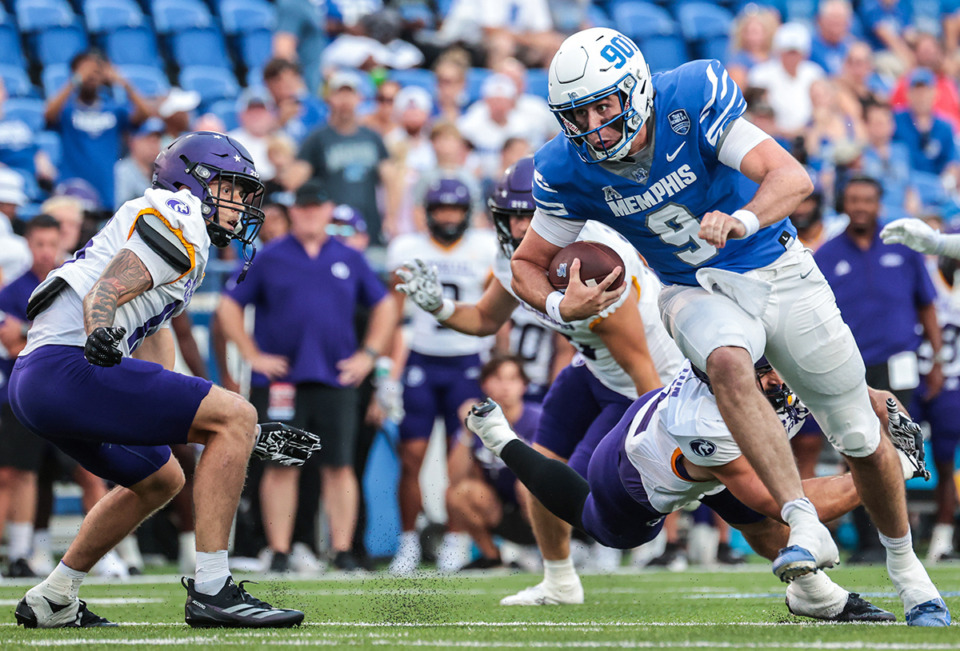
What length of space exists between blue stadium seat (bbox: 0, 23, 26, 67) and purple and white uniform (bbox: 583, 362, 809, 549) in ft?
27.3

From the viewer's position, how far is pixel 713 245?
4148mm

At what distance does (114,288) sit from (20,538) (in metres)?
3.74

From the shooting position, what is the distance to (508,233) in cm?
599

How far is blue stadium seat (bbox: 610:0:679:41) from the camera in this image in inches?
565

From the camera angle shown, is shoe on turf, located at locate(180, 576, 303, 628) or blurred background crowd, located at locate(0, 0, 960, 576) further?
blurred background crowd, located at locate(0, 0, 960, 576)

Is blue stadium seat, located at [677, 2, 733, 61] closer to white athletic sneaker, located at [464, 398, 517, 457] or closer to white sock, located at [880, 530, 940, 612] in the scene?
white athletic sneaker, located at [464, 398, 517, 457]

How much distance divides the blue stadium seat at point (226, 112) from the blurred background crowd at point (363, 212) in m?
0.08

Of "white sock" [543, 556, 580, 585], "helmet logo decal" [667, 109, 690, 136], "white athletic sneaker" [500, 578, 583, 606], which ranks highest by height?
"helmet logo decal" [667, 109, 690, 136]

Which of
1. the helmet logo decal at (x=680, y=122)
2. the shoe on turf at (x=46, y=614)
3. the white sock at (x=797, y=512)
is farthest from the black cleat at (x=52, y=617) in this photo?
→ the helmet logo decal at (x=680, y=122)

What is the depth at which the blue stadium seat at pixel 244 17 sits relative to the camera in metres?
12.8

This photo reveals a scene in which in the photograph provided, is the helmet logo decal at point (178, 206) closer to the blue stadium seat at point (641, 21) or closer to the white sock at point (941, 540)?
the white sock at point (941, 540)


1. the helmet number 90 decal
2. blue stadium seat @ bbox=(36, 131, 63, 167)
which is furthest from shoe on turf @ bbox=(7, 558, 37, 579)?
the helmet number 90 decal

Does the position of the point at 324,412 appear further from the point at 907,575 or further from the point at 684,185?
the point at 907,575

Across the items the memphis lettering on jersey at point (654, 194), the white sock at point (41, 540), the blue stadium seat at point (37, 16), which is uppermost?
the blue stadium seat at point (37, 16)
